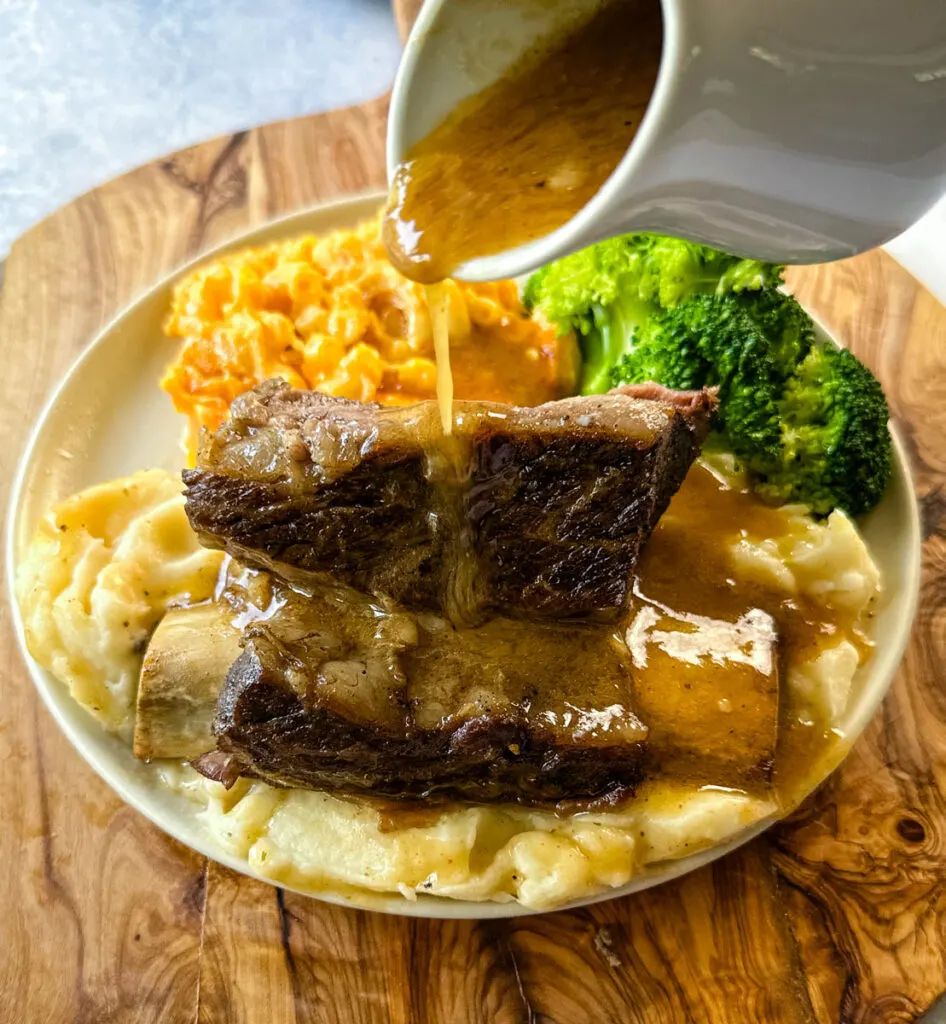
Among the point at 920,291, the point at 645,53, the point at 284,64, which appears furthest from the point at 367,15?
the point at 645,53

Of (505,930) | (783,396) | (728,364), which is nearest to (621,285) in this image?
(728,364)

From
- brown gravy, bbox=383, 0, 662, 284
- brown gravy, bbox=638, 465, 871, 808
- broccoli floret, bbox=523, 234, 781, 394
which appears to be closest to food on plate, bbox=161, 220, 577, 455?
broccoli floret, bbox=523, 234, 781, 394

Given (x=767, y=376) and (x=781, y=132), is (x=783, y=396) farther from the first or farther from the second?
(x=781, y=132)

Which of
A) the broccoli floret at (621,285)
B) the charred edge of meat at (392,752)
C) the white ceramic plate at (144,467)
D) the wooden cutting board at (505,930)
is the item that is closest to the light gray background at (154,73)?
the white ceramic plate at (144,467)

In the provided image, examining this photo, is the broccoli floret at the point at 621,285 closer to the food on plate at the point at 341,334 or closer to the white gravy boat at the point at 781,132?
the food on plate at the point at 341,334

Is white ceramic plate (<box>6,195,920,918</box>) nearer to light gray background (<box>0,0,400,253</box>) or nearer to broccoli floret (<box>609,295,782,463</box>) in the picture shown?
broccoli floret (<box>609,295,782,463</box>)

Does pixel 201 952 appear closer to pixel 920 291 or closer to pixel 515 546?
pixel 515 546
